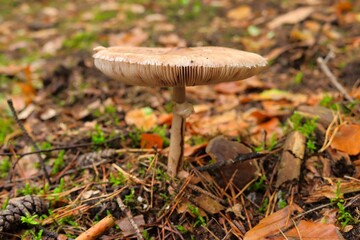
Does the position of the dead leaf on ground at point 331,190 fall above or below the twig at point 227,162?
below

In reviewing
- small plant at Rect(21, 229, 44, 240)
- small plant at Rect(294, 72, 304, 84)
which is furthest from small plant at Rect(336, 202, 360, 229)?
small plant at Rect(294, 72, 304, 84)

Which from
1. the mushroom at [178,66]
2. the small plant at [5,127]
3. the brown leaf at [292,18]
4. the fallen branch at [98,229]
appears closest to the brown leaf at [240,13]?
the brown leaf at [292,18]

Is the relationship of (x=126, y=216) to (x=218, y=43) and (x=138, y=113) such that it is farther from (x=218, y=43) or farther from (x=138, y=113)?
(x=218, y=43)

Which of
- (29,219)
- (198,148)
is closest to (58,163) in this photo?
(29,219)

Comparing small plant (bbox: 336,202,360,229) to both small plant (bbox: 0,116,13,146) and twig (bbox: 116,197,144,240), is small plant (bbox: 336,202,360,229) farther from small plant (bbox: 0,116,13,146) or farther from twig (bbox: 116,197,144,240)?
small plant (bbox: 0,116,13,146)

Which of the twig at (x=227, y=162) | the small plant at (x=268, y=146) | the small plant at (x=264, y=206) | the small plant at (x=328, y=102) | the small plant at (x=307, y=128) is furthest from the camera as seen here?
the small plant at (x=328, y=102)

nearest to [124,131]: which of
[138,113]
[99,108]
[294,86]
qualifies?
[138,113]

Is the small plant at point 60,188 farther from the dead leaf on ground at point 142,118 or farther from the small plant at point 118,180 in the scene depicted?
the dead leaf on ground at point 142,118
